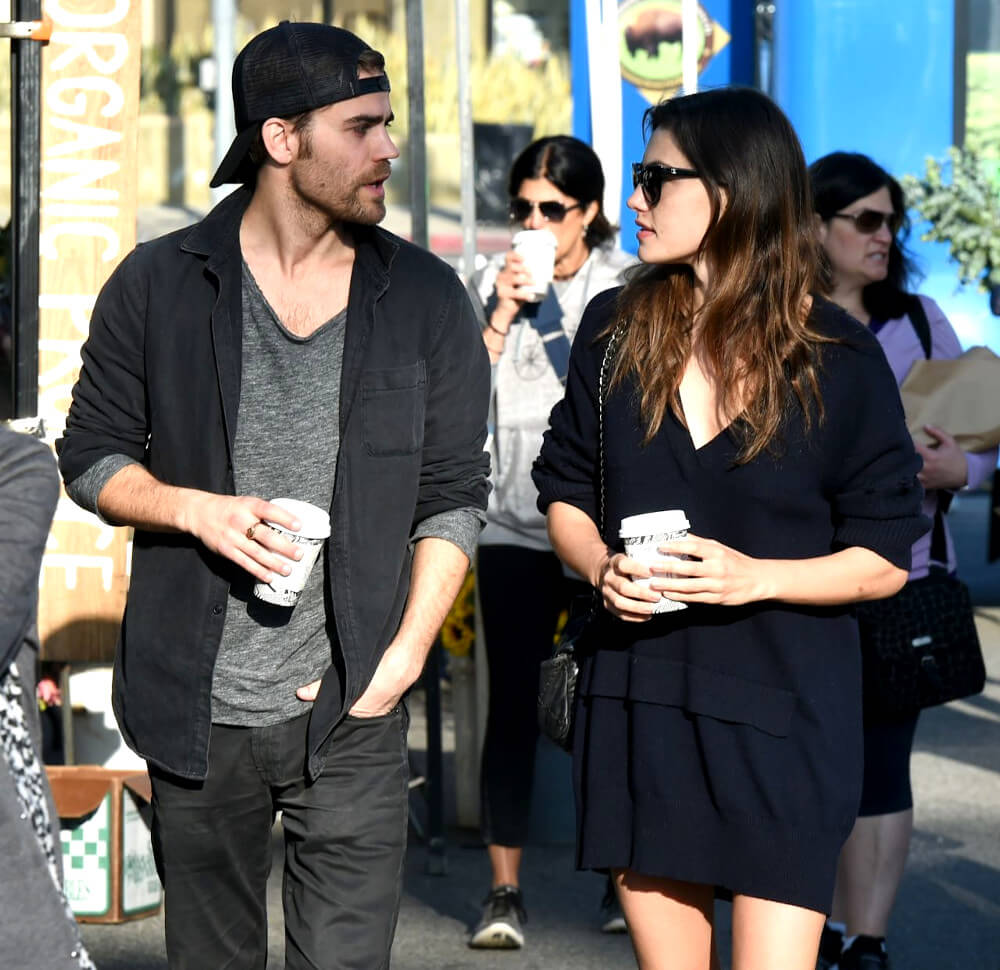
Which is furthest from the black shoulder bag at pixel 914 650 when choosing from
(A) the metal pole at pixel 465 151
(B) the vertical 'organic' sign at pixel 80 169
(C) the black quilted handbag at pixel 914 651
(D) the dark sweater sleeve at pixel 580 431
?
(B) the vertical 'organic' sign at pixel 80 169

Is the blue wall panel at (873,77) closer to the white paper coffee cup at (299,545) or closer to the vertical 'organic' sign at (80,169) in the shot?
the vertical 'organic' sign at (80,169)

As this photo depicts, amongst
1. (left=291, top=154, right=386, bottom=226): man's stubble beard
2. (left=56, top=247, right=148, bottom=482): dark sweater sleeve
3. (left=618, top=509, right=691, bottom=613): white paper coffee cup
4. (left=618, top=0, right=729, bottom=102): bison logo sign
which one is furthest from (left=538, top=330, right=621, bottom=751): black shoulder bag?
(left=618, top=0, right=729, bottom=102): bison logo sign

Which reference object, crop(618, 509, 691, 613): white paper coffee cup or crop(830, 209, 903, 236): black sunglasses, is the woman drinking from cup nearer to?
crop(830, 209, 903, 236): black sunglasses

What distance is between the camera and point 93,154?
4785mm

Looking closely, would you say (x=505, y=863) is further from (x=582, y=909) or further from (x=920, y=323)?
(x=920, y=323)

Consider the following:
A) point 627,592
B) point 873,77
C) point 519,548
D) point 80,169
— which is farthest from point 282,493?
point 873,77

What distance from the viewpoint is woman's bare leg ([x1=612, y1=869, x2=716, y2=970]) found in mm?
3025

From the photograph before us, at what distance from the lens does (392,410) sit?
9.90 feet

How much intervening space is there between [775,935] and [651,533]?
0.73 meters

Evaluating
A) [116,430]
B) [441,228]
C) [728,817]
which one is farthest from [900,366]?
[441,228]

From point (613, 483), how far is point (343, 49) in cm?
86

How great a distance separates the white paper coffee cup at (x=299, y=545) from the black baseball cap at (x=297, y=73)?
2.32 feet

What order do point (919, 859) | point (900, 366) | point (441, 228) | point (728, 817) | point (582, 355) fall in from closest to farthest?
point (728, 817) < point (582, 355) < point (900, 366) < point (919, 859) < point (441, 228)

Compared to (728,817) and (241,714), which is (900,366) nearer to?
(728,817)
